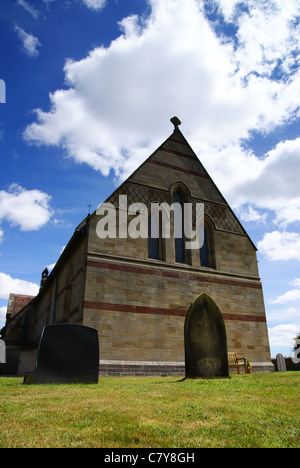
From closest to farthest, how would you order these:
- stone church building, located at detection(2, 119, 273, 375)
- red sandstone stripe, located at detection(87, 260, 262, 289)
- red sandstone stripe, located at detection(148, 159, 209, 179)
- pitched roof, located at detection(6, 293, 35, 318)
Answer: stone church building, located at detection(2, 119, 273, 375) → red sandstone stripe, located at detection(87, 260, 262, 289) → red sandstone stripe, located at detection(148, 159, 209, 179) → pitched roof, located at detection(6, 293, 35, 318)

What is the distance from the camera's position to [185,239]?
18.0 m

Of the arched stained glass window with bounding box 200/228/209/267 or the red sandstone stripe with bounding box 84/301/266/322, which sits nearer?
the red sandstone stripe with bounding box 84/301/266/322

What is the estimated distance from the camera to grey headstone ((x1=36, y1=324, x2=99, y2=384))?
826 centimetres

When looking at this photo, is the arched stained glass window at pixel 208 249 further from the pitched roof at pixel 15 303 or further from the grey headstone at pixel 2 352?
the pitched roof at pixel 15 303

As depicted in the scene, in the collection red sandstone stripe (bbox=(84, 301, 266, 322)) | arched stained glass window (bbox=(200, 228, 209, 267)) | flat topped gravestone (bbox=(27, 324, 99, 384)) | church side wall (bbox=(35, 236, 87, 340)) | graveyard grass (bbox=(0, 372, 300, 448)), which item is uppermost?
arched stained glass window (bbox=(200, 228, 209, 267))

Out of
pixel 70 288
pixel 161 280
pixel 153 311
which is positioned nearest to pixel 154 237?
pixel 161 280

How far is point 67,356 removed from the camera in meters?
8.52

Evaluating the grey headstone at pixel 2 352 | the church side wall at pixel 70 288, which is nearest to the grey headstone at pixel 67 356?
the church side wall at pixel 70 288

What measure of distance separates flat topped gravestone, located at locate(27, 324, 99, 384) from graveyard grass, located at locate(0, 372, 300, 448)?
92.4 inches

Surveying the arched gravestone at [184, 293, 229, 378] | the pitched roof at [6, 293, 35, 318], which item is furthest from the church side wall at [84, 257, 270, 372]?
the pitched roof at [6, 293, 35, 318]

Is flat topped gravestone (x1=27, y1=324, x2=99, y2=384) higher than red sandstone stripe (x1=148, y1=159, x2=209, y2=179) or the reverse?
the reverse

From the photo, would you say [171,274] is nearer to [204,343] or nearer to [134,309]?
[134,309]

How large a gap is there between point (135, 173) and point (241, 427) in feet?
49.2

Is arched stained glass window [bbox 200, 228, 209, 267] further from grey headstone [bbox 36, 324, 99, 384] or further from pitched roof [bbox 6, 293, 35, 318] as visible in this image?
pitched roof [bbox 6, 293, 35, 318]
